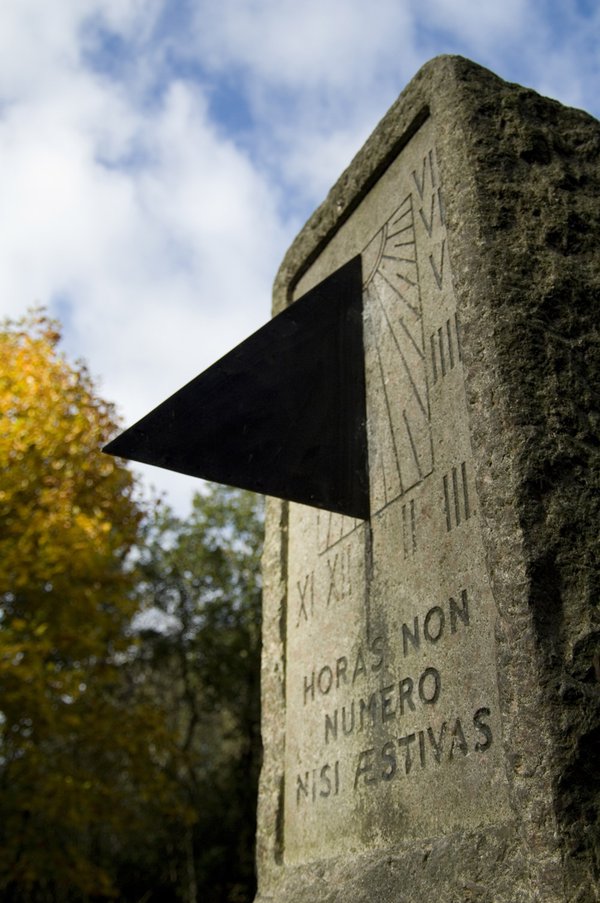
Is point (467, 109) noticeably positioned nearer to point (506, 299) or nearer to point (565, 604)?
point (506, 299)

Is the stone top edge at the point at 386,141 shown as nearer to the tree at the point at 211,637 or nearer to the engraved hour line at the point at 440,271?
the engraved hour line at the point at 440,271

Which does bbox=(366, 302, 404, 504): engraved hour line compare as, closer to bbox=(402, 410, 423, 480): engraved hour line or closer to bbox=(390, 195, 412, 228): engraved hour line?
bbox=(402, 410, 423, 480): engraved hour line

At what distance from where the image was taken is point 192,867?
12.5 meters

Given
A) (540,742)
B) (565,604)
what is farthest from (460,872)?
(565,604)

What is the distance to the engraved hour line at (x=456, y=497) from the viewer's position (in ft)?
8.63

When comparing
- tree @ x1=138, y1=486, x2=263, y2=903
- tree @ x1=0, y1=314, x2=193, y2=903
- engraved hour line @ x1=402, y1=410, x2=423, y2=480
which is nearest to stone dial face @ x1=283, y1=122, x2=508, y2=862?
engraved hour line @ x1=402, y1=410, x2=423, y2=480

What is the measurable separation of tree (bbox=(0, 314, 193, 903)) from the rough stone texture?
19.6 ft

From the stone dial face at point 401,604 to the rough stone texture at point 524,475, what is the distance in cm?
9

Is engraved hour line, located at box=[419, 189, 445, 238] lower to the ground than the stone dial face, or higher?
higher

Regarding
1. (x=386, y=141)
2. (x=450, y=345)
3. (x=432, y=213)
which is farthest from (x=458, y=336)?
(x=386, y=141)

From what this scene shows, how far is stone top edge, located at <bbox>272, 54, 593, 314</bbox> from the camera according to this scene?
3098mm

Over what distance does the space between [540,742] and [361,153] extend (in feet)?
8.87

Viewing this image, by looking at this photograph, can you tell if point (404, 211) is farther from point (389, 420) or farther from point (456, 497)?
point (456, 497)

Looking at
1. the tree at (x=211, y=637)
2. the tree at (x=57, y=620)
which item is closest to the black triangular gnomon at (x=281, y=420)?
the tree at (x=57, y=620)
